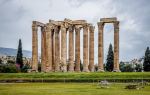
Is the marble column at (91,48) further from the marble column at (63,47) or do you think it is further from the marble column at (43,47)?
the marble column at (43,47)

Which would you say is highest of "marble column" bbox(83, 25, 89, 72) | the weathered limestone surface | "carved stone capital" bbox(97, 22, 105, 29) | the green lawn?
the weathered limestone surface

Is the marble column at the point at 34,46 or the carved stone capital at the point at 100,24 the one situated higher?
the carved stone capital at the point at 100,24

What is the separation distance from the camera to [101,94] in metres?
43.7

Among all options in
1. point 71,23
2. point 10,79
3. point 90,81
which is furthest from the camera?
point 71,23

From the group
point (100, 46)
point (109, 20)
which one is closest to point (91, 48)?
point (100, 46)

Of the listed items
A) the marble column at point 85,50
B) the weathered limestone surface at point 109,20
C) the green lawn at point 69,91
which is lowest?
the green lawn at point 69,91

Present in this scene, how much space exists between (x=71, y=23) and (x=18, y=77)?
25540 millimetres

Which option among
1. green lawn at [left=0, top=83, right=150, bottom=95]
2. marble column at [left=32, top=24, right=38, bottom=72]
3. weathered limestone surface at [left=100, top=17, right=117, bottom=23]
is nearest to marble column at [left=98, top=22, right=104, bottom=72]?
weathered limestone surface at [left=100, top=17, right=117, bottom=23]

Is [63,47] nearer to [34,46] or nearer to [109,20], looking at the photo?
[34,46]

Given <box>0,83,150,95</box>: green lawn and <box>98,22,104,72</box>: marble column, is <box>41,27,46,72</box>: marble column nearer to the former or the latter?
<box>98,22,104,72</box>: marble column

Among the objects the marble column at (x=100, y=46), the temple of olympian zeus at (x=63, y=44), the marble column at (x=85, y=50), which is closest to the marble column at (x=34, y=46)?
the temple of olympian zeus at (x=63, y=44)

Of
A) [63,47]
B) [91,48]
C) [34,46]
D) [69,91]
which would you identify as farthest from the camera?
[34,46]

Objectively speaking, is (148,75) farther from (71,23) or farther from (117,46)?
(71,23)

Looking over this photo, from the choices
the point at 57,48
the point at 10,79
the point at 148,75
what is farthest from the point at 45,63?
the point at 148,75
